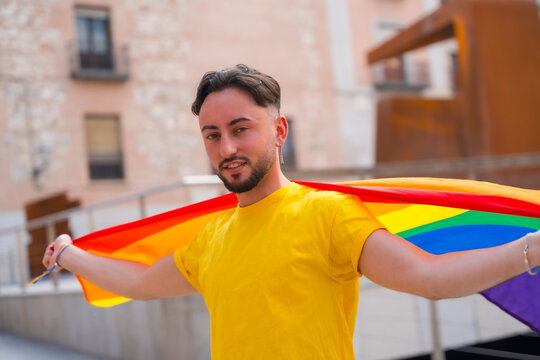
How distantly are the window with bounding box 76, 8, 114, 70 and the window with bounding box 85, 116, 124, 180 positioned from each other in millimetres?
1340

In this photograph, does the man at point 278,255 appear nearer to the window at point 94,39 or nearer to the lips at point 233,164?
the lips at point 233,164

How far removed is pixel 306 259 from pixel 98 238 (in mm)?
1159

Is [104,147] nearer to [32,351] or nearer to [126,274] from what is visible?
[32,351]

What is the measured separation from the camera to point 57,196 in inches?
526

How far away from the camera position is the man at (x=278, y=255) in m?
1.43

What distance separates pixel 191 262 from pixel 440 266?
0.80 meters

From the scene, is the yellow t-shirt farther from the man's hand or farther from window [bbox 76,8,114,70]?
window [bbox 76,8,114,70]

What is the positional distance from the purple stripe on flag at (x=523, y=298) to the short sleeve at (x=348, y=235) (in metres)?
0.76

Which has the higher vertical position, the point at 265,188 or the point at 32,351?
the point at 265,188

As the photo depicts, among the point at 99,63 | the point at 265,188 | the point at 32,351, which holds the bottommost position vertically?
the point at 32,351

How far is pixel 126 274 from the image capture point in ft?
7.01

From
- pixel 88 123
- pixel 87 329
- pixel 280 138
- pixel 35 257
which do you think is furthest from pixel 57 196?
pixel 280 138

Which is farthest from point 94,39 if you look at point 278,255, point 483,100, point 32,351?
point 278,255

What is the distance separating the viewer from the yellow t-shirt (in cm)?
150
